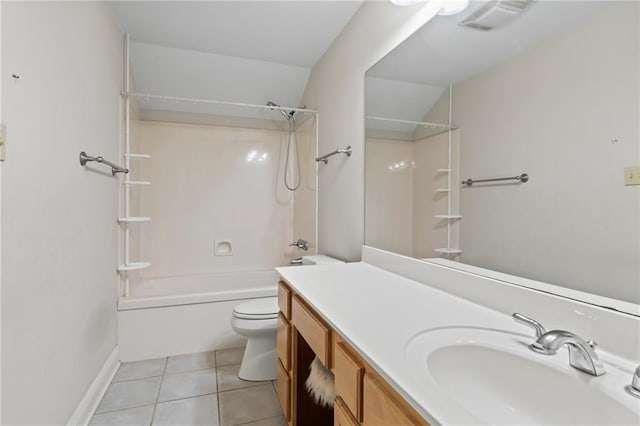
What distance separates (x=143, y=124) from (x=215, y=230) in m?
1.28

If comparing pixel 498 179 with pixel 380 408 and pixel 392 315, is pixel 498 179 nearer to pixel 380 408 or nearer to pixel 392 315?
pixel 392 315

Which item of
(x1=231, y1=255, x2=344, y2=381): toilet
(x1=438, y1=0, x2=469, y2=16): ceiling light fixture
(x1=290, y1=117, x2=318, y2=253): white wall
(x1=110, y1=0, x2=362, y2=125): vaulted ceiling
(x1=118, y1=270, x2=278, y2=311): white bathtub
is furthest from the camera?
(x1=290, y1=117, x2=318, y2=253): white wall

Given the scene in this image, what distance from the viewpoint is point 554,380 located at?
69cm

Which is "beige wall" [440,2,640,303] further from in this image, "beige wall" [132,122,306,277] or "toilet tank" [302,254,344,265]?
"beige wall" [132,122,306,277]

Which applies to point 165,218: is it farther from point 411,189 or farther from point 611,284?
point 611,284

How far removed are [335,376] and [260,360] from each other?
4.14 feet

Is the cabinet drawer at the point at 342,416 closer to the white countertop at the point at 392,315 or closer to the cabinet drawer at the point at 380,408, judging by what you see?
the cabinet drawer at the point at 380,408

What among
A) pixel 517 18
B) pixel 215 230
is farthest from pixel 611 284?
pixel 215 230

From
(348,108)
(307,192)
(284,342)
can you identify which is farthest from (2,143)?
(307,192)

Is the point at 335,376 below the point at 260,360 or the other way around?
the other way around

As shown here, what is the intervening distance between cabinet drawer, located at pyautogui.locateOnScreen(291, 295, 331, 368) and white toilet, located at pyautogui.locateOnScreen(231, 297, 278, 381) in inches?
26.3

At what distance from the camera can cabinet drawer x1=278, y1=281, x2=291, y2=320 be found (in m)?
1.44

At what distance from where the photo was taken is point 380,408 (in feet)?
2.23

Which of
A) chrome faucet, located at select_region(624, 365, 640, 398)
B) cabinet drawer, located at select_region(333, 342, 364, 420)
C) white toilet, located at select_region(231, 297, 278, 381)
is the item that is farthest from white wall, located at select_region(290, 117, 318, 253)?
chrome faucet, located at select_region(624, 365, 640, 398)
